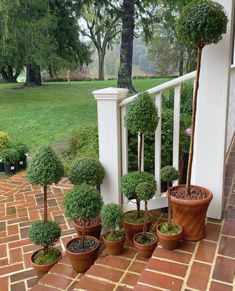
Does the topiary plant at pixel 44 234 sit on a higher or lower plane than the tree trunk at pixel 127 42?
lower

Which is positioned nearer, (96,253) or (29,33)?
(96,253)

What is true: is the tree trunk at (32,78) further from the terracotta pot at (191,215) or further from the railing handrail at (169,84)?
the terracotta pot at (191,215)

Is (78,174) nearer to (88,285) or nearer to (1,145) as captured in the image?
(88,285)

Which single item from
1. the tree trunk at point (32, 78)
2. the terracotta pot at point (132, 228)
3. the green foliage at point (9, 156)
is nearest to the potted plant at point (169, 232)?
the terracotta pot at point (132, 228)

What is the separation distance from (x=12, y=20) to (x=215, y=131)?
10.6 meters

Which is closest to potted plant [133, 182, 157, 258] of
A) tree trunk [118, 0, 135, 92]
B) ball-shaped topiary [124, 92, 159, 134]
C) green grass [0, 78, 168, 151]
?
ball-shaped topiary [124, 92, 159, 134]

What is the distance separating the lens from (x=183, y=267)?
1729 millimetres

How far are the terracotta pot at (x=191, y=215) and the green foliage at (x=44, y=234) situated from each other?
820 millimetres

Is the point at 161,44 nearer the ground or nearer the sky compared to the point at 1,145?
nearer the sky

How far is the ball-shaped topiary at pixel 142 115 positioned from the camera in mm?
2049

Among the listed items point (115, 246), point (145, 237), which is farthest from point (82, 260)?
point (145, 237)

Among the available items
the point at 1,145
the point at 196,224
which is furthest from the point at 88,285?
the point at 1,145

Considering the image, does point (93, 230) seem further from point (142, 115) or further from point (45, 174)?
point (142, 115)

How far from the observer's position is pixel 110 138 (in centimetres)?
231
